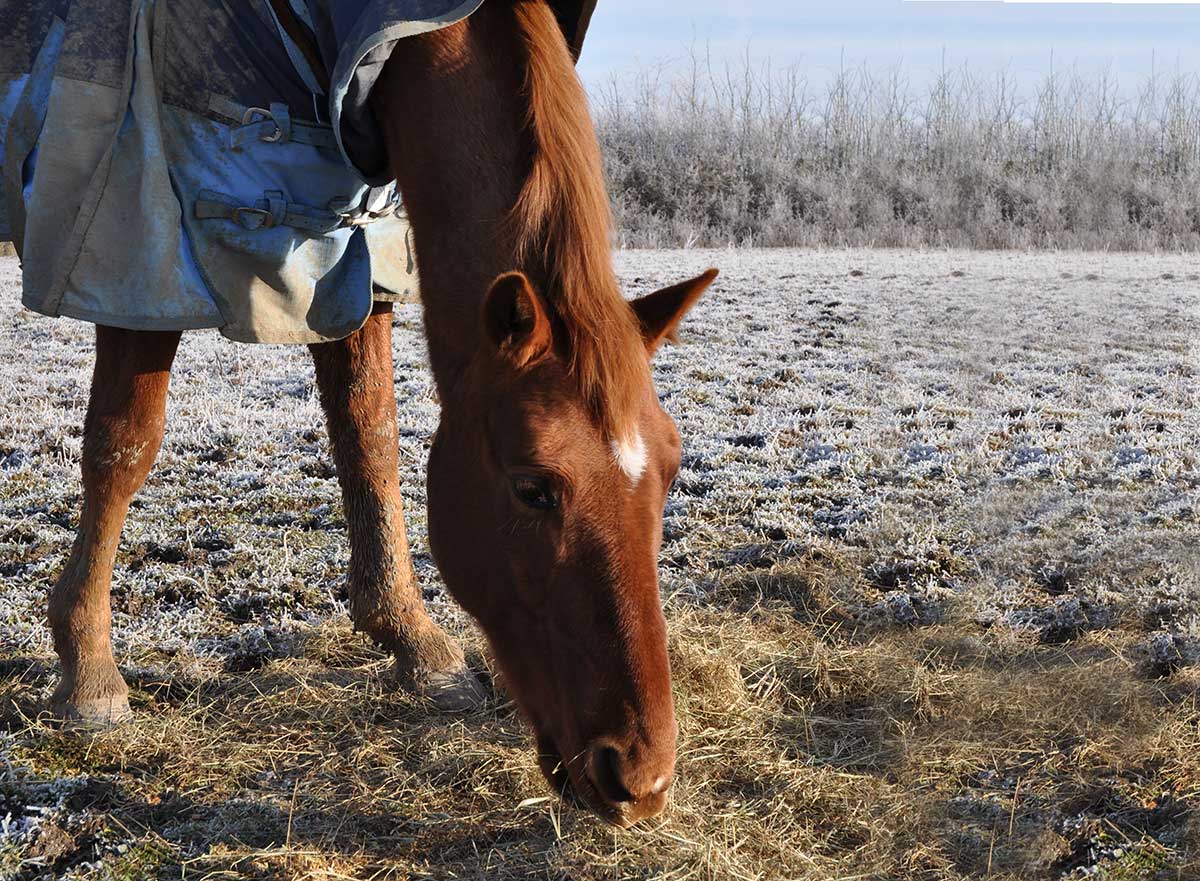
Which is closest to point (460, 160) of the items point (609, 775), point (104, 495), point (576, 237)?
point (576, 237)

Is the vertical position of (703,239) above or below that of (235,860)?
below

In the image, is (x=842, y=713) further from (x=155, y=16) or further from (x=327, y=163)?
(x=155, y=16)

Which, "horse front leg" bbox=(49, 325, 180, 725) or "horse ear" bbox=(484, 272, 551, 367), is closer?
"horse ear" bbox=(484, 272, 551, 367)

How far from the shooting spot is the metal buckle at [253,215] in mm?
2633

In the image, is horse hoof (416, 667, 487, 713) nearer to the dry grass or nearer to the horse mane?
the dry grass

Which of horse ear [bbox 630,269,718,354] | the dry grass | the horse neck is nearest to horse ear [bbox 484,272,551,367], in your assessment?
the horse neck

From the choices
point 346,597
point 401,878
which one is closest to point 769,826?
point 401,878

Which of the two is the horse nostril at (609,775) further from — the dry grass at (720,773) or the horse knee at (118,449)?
the horse knee at (118,449)

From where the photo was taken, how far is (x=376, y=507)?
3.33 metres

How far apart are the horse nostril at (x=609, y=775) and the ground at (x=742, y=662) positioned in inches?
16.5

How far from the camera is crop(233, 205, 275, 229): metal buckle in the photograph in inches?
104

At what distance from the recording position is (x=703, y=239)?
59.3 ft

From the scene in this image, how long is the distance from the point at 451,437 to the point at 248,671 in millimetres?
1468

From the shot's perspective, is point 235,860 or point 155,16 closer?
point 235,860
